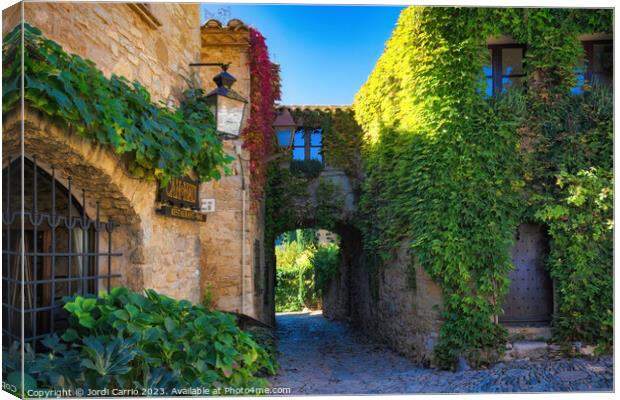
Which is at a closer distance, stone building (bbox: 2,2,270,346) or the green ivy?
the green ivy

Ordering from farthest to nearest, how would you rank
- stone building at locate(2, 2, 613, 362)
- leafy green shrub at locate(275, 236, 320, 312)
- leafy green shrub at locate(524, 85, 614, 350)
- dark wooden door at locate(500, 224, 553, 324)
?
leafy green shrub at locate(275, 236, 320, 312)
dark wooden door at locate(500, 224, 553, 324)
leafy green shrub at locate(524, 85, 614, 350)
stone building at locate(2, 2, 613, 362)

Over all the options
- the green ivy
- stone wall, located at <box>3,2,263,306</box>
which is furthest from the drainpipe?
the green ivy

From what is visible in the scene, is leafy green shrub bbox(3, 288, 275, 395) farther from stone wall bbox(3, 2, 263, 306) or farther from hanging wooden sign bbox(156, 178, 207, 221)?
hanging wooden sign bbox(156, 178, 207, 221)

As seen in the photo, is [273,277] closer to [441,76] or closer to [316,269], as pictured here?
[316,269]

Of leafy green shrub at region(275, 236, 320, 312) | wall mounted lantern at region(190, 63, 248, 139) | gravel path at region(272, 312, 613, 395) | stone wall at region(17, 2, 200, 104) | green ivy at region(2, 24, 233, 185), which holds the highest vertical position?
stone wall at region(17, 2, 200, 104)

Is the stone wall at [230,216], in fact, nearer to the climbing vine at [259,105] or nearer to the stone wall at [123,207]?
the climbing vine at [259,105]

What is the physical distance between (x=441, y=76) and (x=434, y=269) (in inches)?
93.6

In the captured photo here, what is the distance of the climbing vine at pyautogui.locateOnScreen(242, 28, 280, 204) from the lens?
6.40 metres

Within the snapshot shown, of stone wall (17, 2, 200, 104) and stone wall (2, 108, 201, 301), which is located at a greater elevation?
stone wall (17, 2, 200, 104)

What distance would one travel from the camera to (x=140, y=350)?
2631mm

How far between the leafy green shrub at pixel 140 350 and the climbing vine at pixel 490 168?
11.2 ft

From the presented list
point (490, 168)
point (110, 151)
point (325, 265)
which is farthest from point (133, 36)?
point (325, 265)

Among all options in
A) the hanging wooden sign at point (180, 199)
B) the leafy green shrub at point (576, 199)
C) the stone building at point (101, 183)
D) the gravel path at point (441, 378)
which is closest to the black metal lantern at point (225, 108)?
the stone building at point (101, 183)

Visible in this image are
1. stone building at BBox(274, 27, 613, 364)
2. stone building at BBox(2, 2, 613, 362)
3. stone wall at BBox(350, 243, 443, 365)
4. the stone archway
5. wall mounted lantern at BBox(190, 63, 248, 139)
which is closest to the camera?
the stone archway
